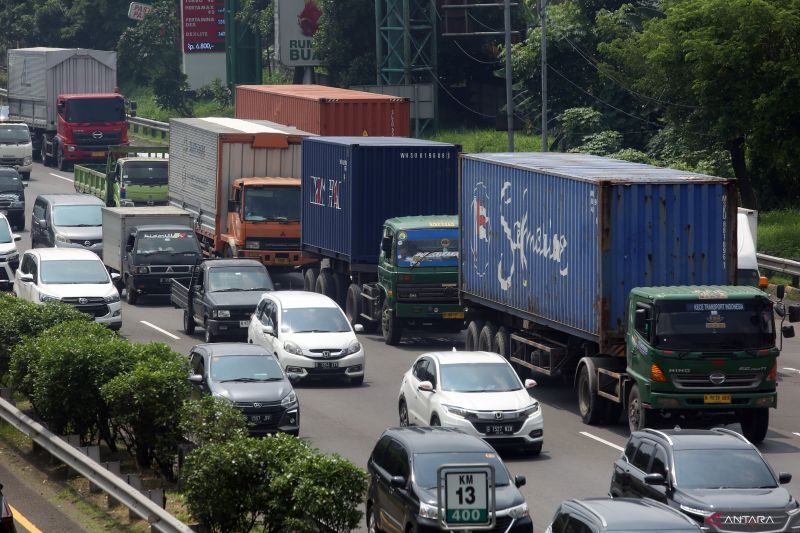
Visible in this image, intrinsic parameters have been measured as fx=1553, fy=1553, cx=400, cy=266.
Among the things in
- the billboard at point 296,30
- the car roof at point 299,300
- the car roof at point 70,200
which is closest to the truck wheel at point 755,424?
the car roof at point 299,300

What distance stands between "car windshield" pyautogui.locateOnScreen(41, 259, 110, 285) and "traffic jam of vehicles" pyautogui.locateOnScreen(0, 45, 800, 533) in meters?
0.06

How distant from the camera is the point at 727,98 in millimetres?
42500

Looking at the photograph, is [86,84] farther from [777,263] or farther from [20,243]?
[777,263]

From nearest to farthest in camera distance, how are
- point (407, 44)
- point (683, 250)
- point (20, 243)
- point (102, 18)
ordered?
point (683, 250) < point (20, 243) < point (407, 44) < point (102, 18)

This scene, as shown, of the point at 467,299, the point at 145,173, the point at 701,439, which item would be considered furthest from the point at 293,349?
the point at 145,173

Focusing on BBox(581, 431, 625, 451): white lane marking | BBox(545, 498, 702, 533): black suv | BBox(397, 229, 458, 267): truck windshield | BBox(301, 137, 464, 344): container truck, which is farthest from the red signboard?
BBox(545, 498, 702, 533): black suv

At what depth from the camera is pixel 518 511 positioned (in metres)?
15.5

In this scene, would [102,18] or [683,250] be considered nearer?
[683,250]

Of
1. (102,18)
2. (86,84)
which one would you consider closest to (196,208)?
(86,84)

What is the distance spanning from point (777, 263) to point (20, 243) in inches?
891

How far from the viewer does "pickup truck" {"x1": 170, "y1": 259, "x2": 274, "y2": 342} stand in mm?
31203

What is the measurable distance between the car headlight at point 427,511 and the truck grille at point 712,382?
7.57 meters

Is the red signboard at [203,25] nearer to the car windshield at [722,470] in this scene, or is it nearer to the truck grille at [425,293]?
the truck grille at [425,293]

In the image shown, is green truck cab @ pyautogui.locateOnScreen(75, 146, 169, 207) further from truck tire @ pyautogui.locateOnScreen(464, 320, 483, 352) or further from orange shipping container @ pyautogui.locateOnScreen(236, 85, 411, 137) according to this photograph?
truck tire @ pyautogui.locateOnScreen(464, 320, 483, 352)
